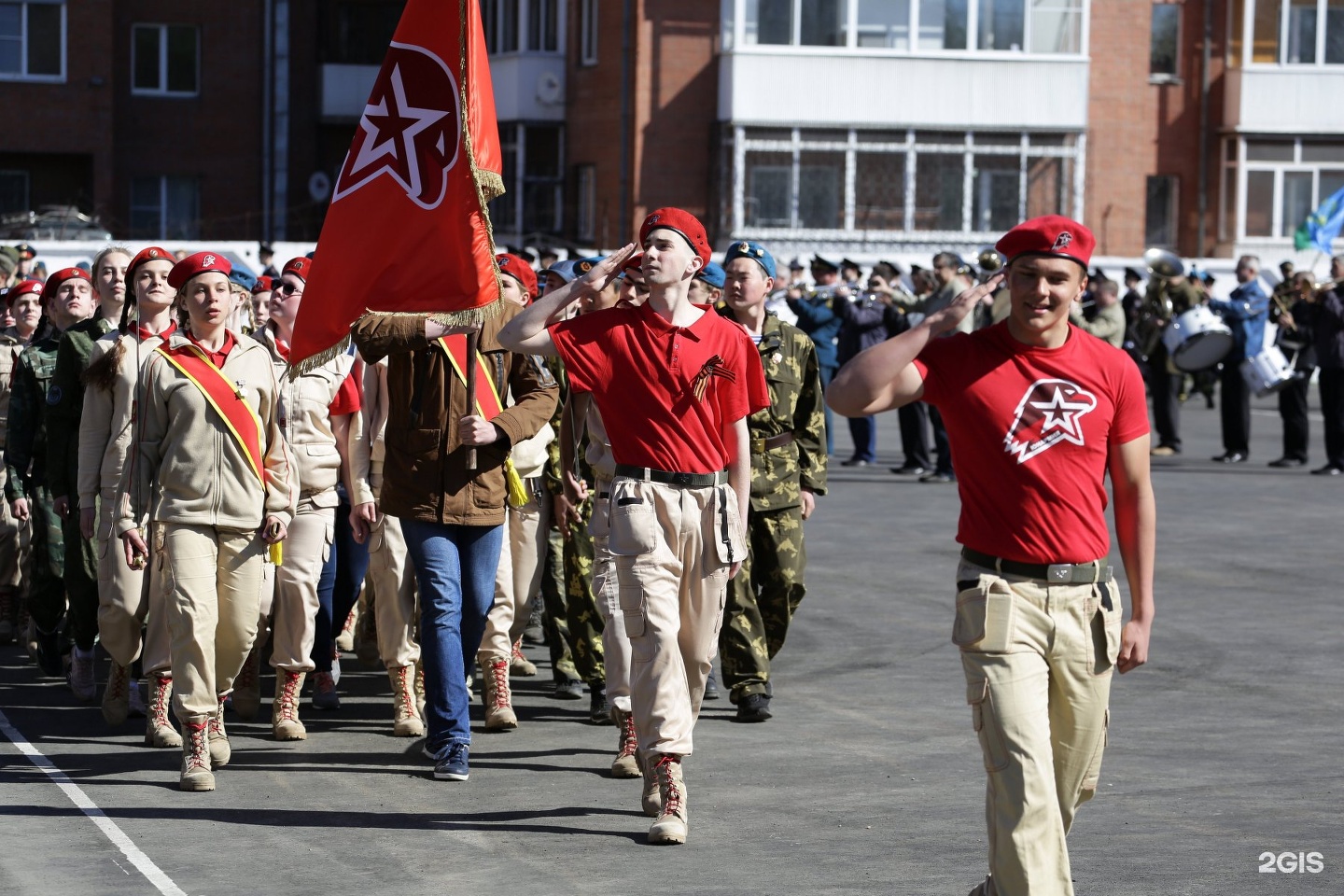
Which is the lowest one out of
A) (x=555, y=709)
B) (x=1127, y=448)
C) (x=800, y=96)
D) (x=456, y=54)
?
(x=555, y=709)

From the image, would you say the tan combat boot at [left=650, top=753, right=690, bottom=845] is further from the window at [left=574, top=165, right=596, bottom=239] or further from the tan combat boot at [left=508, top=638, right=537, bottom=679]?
the window at [left=574, top=165, right=596, bottom=239]

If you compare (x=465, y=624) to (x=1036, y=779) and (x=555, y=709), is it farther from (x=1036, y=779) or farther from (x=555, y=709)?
(x=1036, y=779)

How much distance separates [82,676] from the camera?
9.65 metres

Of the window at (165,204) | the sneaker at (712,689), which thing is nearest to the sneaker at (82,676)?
the sneaker at (712,689)

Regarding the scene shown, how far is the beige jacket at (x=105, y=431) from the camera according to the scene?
8547 mm

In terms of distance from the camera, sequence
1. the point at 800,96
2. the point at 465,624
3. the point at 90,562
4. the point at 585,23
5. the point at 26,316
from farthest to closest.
→ the point at 585,23 → the point at 800,96 → the point at 26,316 → the point at 90,562 → the point at 465,624

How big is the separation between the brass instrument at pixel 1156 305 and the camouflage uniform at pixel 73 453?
15.9 metres

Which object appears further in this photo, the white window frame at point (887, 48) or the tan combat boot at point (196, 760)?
the white window frame at point (887, 48)

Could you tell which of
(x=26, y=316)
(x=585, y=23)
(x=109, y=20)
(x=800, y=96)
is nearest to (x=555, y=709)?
(x=26, y=316)

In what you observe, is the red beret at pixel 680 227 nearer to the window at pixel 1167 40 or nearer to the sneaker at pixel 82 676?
the sneaker at pixel 82 676

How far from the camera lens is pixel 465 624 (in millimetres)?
8258

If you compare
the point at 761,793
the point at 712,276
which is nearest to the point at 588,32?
the point at 712,276

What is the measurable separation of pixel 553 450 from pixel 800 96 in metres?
30.6

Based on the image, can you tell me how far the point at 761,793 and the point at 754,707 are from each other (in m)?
1.45
